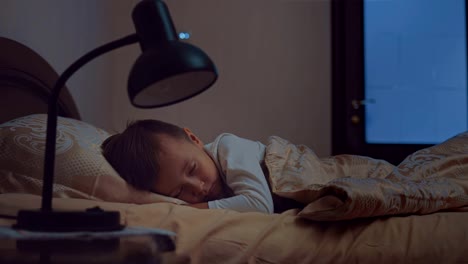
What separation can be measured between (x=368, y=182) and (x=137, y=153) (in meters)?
0.55

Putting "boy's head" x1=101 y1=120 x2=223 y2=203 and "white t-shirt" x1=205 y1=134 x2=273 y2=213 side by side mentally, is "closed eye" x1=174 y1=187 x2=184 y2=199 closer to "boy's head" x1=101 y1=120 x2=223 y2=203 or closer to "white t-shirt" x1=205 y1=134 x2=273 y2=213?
"boy's head" x1=101 y1=120 x2=223 y2=203

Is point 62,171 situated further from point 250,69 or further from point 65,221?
point 250,69

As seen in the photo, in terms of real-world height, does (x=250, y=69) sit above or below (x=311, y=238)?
above

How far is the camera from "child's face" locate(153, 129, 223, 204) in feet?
4.08

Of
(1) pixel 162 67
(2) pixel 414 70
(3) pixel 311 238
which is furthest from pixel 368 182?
(2) pixel 414 70

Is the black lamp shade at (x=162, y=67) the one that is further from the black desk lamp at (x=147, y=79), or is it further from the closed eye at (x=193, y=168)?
the closed eye at (x=193, y=168)

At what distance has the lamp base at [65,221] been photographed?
0.61m

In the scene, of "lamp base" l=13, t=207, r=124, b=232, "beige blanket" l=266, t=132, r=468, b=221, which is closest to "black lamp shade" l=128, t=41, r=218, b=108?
"lamp base" l=13, t=207, r=124, b=232

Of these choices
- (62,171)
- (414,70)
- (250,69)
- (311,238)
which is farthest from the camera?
(414,70)

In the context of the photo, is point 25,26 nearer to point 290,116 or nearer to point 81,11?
point 81,11

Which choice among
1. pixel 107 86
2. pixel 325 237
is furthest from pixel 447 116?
pixel 325 237

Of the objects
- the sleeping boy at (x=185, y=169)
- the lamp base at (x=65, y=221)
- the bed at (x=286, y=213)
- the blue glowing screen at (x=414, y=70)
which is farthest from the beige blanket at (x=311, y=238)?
the blue glowing screen at (x=414, y=70)

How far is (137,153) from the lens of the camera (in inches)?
48.8

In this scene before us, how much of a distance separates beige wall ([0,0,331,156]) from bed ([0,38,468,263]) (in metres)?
1.46
